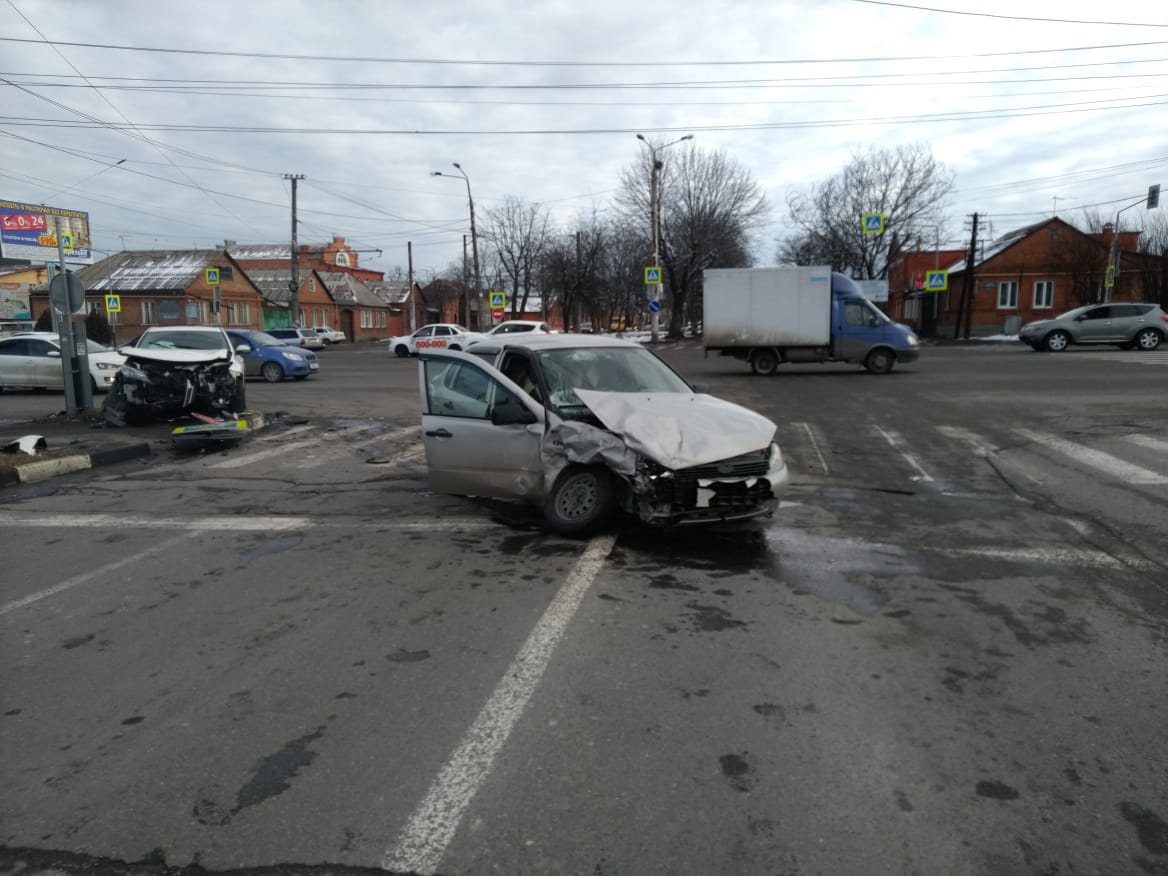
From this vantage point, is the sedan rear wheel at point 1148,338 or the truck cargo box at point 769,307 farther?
the sedan rear wheel at point 1148,338

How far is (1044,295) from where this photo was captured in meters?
51.6

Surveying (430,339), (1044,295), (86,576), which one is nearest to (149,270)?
(430,339)

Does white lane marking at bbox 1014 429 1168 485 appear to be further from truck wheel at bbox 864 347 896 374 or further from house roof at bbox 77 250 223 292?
house roof at bbox 77 250 223 292

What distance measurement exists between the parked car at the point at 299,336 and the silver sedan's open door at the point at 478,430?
35.4m

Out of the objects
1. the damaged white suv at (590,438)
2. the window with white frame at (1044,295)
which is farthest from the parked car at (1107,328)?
the damaged white suv at (590,438)

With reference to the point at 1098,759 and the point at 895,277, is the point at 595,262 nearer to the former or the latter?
the point at 895,277

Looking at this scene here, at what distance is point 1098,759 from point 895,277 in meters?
75.0

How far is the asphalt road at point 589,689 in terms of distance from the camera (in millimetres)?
2662

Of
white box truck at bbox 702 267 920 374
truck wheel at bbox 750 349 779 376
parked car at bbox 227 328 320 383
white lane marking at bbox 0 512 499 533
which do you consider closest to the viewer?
white lane marking at bbox 0 512 499 533

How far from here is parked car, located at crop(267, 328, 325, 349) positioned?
1690 inches

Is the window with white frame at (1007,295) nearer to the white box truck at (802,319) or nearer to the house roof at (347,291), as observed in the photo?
the white box truck at (802,319)

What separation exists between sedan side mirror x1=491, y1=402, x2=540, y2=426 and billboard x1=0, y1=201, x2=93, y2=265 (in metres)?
11.1

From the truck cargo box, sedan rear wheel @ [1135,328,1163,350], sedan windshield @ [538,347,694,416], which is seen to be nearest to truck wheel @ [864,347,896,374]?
the truck cargo box

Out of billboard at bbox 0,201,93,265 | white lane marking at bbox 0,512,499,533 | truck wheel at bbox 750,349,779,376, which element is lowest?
white lane marking at bbox 0,512,499,533
